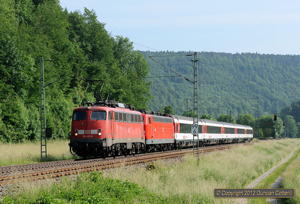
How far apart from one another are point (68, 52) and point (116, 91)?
12.5m

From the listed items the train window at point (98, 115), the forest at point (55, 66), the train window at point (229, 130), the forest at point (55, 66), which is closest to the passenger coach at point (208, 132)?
the train window at point (229, 130)

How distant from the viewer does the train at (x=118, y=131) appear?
26.3 m

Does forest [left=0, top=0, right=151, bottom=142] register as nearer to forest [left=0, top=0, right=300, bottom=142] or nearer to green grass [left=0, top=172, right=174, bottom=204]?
forest [left=0, top=0, right=300, bottom=142]

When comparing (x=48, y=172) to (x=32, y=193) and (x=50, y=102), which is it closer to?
(x=32, y=193)

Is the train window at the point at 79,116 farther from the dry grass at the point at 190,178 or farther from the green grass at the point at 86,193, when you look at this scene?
the green grass at the point at 86,193

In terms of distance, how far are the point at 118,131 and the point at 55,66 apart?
116 feet

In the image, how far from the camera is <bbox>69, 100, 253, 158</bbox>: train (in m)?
26.3

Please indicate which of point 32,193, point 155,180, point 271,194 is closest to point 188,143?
point 271,194

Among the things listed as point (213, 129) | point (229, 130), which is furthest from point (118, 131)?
point (229, 130)

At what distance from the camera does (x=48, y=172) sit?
18344mm

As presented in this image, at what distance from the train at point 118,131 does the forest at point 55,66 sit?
4.47m

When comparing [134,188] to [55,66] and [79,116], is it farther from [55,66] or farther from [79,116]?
[55,66]

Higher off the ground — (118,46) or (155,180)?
(118,46)

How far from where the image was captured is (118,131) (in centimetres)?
2834
